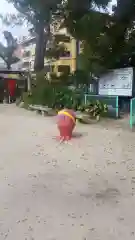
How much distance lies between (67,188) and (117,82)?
11095mm

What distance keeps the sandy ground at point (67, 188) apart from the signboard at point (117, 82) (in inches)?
223

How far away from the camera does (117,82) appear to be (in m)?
16.3

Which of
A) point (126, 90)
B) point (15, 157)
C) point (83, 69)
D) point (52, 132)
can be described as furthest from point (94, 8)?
point (15, 157)

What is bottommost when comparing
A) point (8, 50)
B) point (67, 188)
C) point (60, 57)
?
point (67, 188)

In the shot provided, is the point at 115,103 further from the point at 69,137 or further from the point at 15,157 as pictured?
the point at 15,157

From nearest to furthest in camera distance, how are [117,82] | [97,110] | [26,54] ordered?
[97,110] < [117,82] < [26,54]


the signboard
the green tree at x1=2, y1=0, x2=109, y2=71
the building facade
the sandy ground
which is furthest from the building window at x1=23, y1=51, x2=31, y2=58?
the sandy ground

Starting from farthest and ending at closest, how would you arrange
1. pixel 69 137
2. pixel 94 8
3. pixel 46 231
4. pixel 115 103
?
pixel 94 8 < pixel 115 103 < pixel 69 137 < pixel 46 231

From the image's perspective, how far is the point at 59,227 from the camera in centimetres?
428

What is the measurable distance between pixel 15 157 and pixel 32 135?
2.93m

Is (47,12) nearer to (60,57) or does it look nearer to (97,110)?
(97,110)

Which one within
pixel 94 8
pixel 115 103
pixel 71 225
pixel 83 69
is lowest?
pixel 71 225

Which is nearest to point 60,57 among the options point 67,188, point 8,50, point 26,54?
point 8,50

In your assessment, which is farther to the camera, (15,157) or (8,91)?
(8,91)
